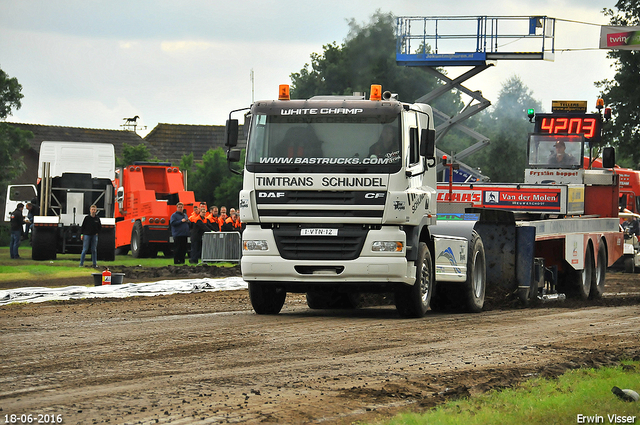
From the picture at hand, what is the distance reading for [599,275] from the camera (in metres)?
20.8

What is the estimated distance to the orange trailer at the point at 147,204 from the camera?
106ft

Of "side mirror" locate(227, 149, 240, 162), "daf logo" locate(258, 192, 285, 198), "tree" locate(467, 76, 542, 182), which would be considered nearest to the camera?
"daf logo" locate(258, 192, 285, 198)

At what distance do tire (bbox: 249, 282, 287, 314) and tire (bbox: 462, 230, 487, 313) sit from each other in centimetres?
315

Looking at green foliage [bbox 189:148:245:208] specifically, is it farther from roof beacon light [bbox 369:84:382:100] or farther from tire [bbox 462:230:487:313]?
roof beacon light [bbox 369:84:382:100]

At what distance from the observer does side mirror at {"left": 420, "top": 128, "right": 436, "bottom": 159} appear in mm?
13938

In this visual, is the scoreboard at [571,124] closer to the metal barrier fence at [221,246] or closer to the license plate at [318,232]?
the metal barrier fence at [221,246]

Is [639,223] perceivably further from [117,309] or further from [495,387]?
[495,387]

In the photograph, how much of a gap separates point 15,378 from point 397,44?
30797mm

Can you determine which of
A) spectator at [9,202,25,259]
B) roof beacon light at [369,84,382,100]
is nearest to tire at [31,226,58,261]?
spectator at [9,202,25,259]

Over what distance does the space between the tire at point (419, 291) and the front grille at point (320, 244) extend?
1007mm

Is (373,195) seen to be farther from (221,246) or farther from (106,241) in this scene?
(106,241)

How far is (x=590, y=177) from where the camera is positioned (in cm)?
2206

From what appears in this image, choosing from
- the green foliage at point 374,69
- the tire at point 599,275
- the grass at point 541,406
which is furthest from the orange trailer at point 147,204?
the grass at point 541,406

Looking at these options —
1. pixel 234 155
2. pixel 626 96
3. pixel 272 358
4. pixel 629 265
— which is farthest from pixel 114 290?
pixel 626 96
